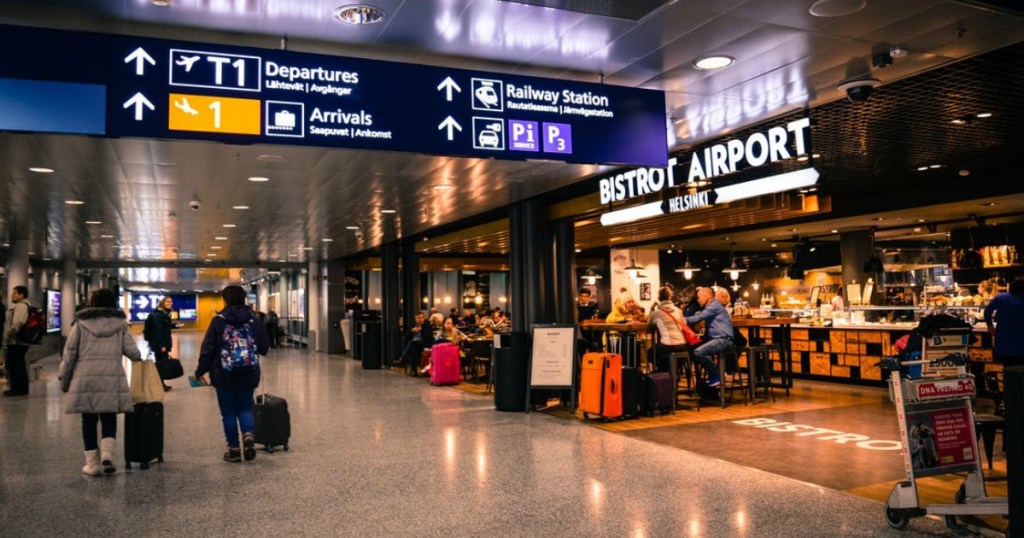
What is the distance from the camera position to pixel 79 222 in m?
12.2

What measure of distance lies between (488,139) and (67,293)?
813 inches

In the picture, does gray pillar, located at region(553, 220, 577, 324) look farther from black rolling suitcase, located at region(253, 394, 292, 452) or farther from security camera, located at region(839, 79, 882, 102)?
security camera, located at region(839, 79, 882, 102)

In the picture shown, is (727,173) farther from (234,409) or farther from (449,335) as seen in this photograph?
(449,335)

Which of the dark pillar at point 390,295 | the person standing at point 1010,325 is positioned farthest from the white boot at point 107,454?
the dark pillar at point 390,295

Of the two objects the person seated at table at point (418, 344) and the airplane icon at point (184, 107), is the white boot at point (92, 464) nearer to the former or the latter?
the airplane icon at point (184, 107)

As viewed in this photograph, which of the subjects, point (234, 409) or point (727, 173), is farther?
point (234, 409)

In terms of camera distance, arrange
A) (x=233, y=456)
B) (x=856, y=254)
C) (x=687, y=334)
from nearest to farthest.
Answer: (x=233, y=456) < (x=687, y=334) < (x=856, y=254)

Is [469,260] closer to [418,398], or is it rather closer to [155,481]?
[418,398]

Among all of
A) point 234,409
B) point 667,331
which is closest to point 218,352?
point 234,409

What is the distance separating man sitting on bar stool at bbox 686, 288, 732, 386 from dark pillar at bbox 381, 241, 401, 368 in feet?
29.3

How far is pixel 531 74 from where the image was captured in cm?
520

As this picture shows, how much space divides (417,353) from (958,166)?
31.5 ft

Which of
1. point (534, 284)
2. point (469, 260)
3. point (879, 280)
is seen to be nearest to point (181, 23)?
point (534, 284)

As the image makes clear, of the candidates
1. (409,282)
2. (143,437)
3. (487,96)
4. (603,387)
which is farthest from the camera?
(409,282)
